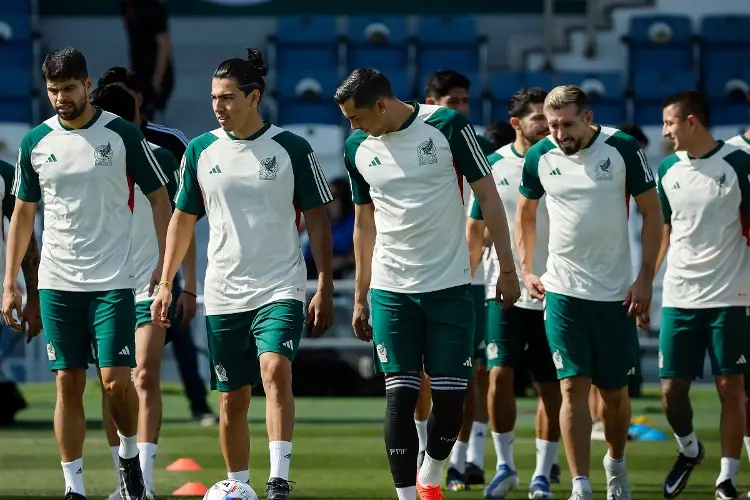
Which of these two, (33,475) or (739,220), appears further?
(33,475)

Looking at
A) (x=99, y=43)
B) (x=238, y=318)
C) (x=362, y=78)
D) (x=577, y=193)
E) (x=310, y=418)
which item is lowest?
(x=310, y=418)

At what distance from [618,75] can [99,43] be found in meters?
7.39

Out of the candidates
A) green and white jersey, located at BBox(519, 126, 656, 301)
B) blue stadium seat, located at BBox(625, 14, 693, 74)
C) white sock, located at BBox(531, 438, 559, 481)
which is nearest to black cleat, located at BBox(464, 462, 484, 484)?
white sock, located at BBox(531, 438, 559, 481)

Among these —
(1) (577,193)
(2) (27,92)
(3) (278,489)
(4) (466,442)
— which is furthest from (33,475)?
(2) (27,92)

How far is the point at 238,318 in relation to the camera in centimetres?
766

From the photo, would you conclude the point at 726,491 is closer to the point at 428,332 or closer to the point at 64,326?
the point at 428,332

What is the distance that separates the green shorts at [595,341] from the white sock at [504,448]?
127 centimetres

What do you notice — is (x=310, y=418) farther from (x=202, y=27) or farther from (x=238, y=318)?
(x=202, y=27)

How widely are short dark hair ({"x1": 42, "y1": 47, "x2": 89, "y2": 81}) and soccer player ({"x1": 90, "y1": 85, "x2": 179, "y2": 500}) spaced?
39.0 inches

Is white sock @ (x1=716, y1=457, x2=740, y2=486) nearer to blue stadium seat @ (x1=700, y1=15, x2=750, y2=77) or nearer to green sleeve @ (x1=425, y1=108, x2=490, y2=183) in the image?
green sleeve @ (x1=425, y1=108, x2=490, y2=183)

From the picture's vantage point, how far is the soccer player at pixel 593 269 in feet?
27.1

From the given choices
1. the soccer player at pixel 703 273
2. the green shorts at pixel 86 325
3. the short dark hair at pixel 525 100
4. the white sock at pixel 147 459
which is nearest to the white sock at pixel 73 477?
the green shorts at pixel 86 325

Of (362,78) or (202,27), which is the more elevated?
(202,27)

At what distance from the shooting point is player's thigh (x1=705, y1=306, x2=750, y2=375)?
9.19 m
